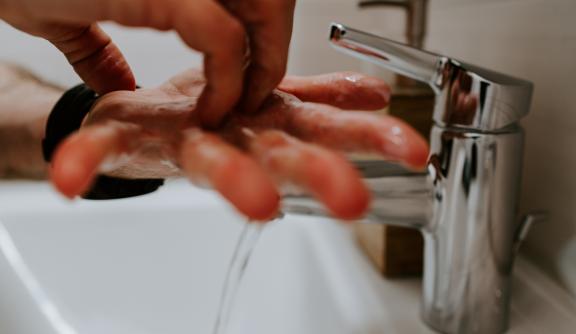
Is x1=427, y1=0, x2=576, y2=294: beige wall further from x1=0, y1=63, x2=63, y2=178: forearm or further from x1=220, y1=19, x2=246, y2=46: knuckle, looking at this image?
x1=0, y1=63, x2=63, y2=178: forearm

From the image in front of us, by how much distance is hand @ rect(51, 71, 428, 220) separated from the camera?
0.17 m

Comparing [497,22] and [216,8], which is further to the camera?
[497,22]

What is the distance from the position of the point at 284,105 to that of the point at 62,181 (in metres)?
0.13

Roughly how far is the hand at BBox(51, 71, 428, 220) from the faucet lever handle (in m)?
0.03

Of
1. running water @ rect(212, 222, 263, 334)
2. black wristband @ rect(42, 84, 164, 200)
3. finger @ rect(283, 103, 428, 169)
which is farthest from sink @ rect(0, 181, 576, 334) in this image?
finger @ rect(283, 103, 428, 169)

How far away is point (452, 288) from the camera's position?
41cm

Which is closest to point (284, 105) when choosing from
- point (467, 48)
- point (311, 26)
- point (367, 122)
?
point (367, 122)

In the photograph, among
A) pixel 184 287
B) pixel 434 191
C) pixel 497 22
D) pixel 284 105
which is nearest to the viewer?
pixel 284 105

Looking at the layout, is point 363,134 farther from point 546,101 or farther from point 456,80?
point 546,101

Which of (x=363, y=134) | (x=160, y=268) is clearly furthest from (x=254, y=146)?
(x=160, y=268)

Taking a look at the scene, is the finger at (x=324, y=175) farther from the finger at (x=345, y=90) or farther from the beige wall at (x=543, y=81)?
the beige wall at (x=543, y=81)

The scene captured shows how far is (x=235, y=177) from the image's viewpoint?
172 mm

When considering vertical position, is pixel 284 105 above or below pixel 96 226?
above

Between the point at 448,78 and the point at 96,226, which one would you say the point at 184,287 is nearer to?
the point at 96,226
